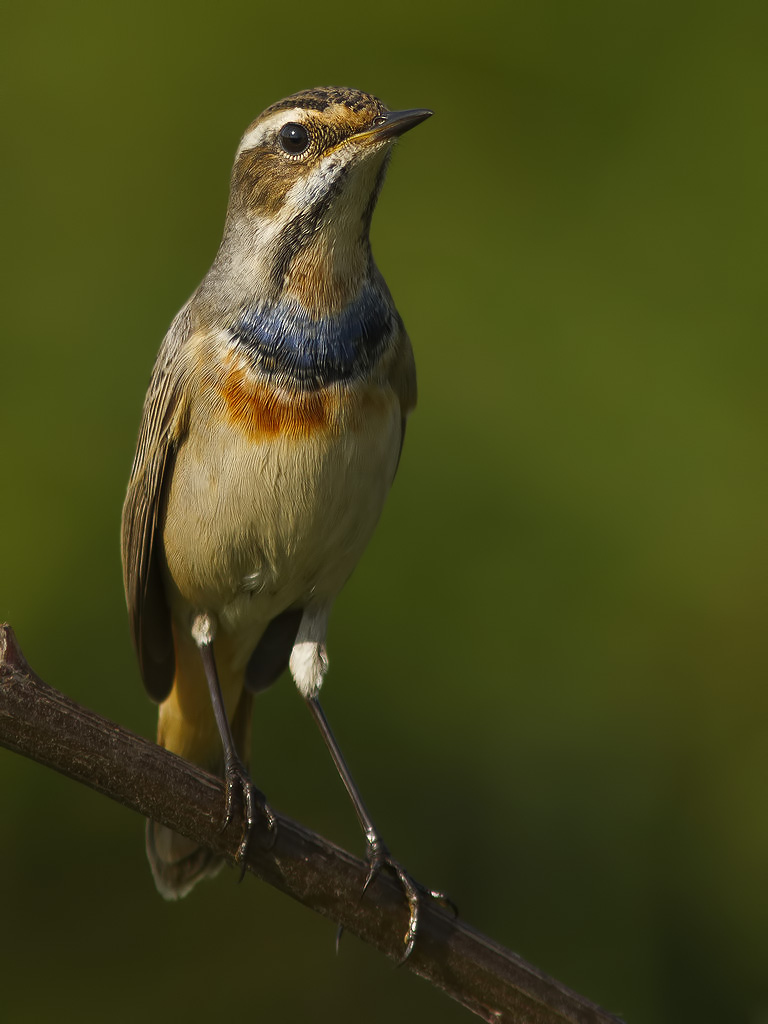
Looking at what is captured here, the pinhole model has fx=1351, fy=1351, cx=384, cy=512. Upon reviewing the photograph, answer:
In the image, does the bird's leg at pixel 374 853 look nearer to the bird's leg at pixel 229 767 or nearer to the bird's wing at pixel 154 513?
the bird's leg at pixel 229 767

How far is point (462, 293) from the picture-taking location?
494cm

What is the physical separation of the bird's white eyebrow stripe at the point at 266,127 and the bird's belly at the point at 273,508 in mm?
764

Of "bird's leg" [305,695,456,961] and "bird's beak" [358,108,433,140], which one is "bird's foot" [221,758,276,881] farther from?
"bird's beak" [358,108,433,140]

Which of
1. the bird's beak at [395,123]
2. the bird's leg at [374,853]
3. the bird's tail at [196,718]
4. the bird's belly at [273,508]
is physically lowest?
the bird's tail at [196,718]

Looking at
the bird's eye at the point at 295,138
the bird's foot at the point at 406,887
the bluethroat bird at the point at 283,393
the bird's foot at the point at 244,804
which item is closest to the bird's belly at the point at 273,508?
the bluethroat bird at the point at 283,393

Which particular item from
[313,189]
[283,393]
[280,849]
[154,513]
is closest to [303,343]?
[283,393]

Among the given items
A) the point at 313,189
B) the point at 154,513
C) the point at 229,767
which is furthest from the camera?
the point at 154,513

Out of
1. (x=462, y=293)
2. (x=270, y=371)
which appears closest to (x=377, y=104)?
(x=270, y=371)

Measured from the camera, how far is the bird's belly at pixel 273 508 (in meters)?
3.62

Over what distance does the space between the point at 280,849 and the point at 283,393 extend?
1174 mm

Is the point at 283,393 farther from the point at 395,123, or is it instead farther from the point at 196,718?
the point at 196,718

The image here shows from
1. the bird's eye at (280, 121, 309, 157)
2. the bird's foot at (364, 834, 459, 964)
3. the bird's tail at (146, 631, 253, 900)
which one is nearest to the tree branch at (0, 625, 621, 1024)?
the bird's foot at (364, 834, 459, 964)

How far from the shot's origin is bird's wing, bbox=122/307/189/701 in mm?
3818

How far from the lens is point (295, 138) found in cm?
355
